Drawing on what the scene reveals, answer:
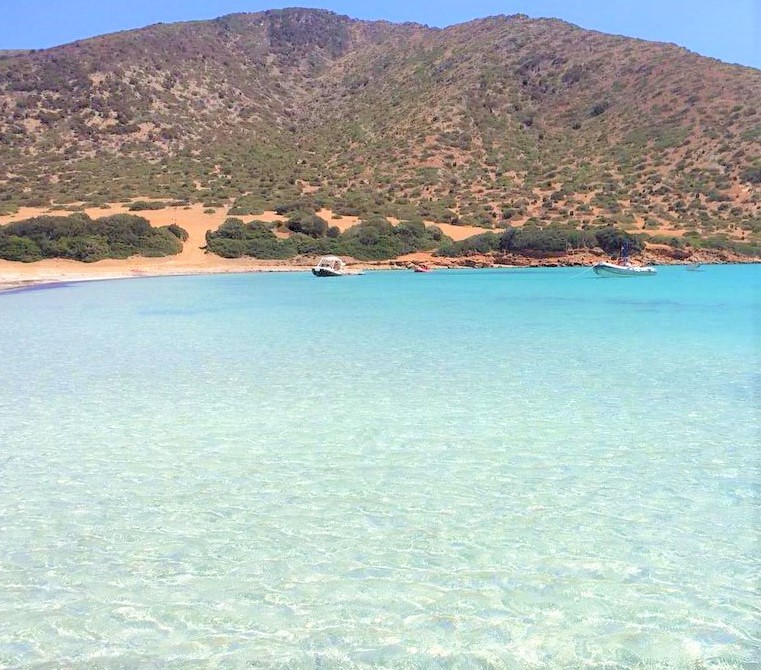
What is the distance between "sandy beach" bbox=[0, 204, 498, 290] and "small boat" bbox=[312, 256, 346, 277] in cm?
380

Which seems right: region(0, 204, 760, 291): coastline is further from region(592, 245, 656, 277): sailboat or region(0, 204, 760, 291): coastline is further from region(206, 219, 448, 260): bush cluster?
region(592, 245, 656, 277): sailboat

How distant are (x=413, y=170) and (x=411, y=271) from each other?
22.0 meters

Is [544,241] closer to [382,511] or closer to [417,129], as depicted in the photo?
[417,129]

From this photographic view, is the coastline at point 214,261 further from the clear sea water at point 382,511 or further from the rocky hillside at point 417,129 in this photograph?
the clear sea water at point 382,511

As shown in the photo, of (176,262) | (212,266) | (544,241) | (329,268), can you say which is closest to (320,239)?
(212,266)

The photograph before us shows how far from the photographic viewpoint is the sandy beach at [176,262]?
37.7m

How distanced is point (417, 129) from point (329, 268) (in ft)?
111

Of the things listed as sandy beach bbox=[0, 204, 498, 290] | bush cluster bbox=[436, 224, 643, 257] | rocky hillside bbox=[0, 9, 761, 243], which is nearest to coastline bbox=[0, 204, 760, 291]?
sandy beach bbox=[0, 204, 498, 290]

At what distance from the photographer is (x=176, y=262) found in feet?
143

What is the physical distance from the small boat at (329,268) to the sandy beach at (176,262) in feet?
12.5

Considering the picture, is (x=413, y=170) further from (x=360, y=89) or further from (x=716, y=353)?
(x=716, y=353)

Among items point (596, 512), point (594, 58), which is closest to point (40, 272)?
point (596, 512)

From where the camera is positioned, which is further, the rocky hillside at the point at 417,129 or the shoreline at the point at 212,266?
the rocky hillside at the point at 417,129

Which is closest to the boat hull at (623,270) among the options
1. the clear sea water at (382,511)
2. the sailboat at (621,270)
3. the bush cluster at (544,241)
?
the sailboat at (621,270)
